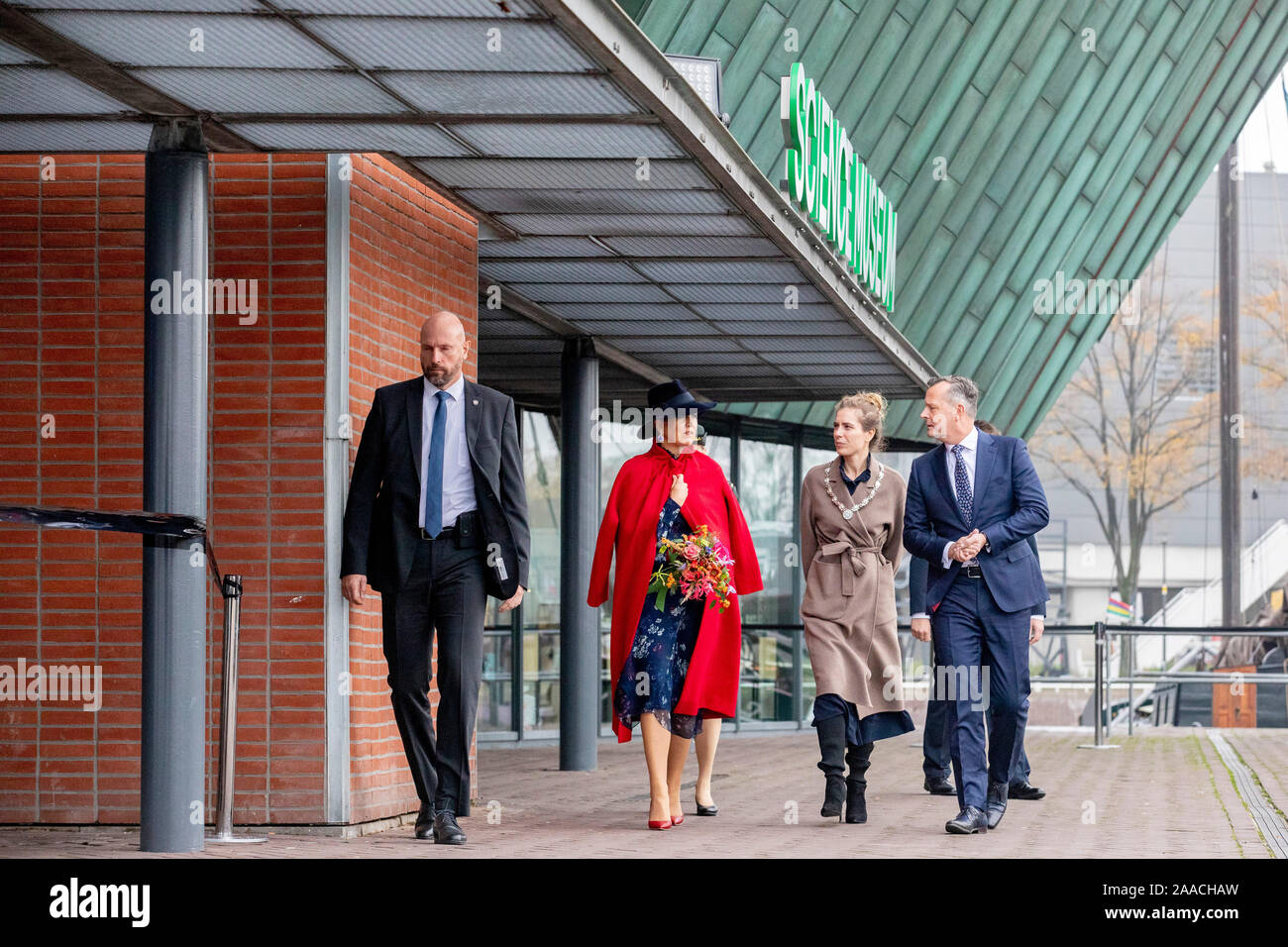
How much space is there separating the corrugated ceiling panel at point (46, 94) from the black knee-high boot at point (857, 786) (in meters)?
4.48

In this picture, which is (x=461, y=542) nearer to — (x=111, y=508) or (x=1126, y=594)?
(x=111, y=508)

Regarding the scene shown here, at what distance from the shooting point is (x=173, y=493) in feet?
24.2

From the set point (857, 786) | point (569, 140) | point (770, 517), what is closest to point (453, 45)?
point (569, 140)

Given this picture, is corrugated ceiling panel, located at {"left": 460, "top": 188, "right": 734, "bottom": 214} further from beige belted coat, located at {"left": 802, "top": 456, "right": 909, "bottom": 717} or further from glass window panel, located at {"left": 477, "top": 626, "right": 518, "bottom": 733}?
glass window panel, located at {"left": 477, "top": 626, "right": 518, "bottom": 733}

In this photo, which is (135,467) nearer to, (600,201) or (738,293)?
(600,201)

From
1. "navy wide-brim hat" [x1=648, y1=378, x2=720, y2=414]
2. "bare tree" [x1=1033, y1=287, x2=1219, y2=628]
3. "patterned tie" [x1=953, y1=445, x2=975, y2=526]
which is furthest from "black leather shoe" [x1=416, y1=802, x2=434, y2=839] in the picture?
"bare tree" [x1=1033, y1=287, x2=1219, y2=628]

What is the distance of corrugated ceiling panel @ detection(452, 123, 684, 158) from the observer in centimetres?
780

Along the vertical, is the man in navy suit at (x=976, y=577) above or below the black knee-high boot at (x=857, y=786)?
above

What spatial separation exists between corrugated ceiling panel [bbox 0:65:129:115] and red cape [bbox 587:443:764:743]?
2.95m

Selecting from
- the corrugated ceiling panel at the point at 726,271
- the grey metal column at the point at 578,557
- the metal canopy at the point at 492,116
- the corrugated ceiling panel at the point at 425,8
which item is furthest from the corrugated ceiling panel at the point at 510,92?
the grey metal column at the point at 578,557

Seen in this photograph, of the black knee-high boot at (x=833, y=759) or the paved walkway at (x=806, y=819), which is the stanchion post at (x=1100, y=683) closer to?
the paved walkway at (x=806, y=819)

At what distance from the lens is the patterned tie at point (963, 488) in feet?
28.1

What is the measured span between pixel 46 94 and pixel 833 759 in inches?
183
